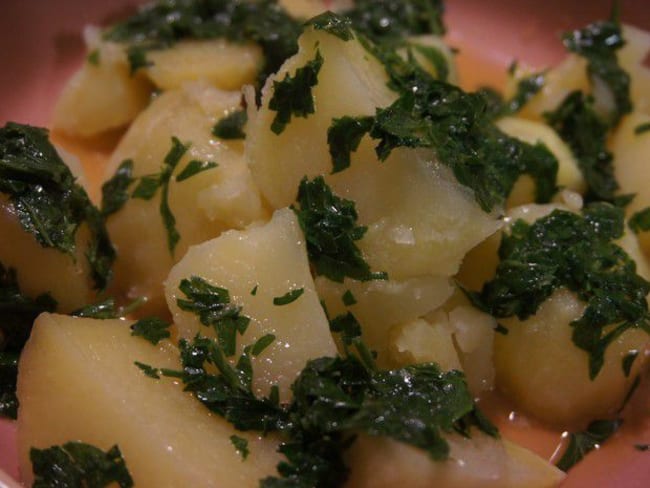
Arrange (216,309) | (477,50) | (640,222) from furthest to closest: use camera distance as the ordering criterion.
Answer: (477,50), (640,222), (216,309)

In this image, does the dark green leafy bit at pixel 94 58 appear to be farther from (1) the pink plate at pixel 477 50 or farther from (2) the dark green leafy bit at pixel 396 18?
(2) the dark green leafy bit at pixel 396 18

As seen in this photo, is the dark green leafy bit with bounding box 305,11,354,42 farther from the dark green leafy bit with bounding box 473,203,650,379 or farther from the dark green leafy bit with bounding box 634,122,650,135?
the dark green leafy bit with bounding box 634,122,650,135

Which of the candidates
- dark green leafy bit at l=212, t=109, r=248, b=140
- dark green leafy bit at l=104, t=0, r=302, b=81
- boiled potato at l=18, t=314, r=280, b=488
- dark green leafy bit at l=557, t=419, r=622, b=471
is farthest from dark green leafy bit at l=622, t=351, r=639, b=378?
dark green leafy bit at l=104, t=0, r=302, b=81

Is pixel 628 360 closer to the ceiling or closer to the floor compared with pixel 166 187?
closer to the floor

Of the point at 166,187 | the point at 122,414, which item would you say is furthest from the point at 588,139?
the point at 122,414

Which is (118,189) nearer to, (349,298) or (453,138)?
→ (349,298)

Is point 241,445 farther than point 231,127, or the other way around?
point 231,127

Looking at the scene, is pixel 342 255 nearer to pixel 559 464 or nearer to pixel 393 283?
pixel 393 283

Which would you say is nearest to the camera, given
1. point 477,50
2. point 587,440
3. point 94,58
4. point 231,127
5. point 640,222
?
point 587,440
